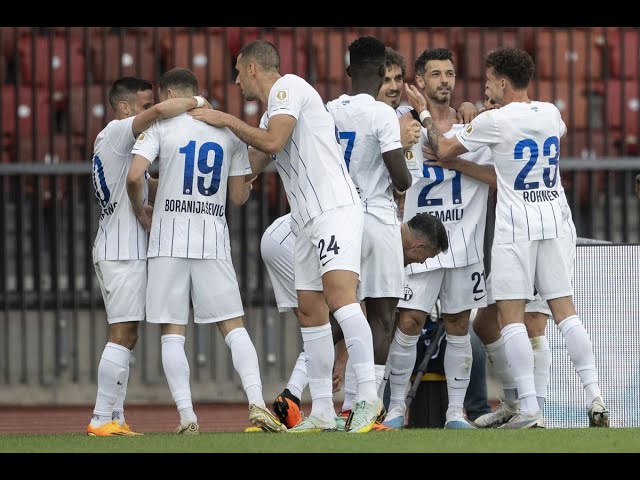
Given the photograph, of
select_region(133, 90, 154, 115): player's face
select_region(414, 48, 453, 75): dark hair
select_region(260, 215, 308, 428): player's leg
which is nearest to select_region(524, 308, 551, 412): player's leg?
select_region(260, 215, 308, 428): player's leg

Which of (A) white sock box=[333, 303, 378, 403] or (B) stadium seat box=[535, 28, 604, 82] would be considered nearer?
(A) white sock box=[333, 303, 378, 403]

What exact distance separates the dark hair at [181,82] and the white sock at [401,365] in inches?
72.1

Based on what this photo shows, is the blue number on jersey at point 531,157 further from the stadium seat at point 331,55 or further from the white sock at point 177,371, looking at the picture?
the stadium seat at point 331,55

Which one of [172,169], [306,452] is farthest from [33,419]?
[306,452]

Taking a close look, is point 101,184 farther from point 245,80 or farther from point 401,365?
point 401,365

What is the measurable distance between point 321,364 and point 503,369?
1.57 metres

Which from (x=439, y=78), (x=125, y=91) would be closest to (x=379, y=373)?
(x=439, y=78)

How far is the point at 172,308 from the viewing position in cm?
773

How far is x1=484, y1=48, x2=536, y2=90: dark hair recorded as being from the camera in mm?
7969

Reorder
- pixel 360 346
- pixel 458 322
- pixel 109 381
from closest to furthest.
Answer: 1. pixel 360 346
2. pixel 109 381
3. pixel 458 322

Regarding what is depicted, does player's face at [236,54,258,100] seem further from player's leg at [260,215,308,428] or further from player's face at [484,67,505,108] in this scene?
player's face at [484,67,505,108]

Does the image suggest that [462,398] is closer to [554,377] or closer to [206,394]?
[554,377]

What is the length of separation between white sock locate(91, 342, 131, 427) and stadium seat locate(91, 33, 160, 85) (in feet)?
17.2

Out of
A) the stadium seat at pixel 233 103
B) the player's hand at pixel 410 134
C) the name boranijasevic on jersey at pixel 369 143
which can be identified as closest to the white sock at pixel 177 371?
the name boranijasevic on jersey at pixel 369 143
